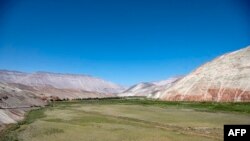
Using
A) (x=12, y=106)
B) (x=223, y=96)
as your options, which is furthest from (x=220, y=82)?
(x=12, y=106)

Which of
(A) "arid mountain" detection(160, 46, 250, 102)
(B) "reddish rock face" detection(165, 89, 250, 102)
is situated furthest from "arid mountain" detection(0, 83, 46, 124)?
(B) "reddish rock face" detection(165, 89, 250, 102)

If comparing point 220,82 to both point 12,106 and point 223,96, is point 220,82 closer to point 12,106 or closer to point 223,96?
point 223,96

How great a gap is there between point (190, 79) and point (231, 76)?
17870 mm

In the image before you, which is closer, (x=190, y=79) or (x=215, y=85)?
(x=215, y=85)

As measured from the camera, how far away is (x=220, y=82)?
298 ft

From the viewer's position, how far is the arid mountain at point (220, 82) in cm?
8288

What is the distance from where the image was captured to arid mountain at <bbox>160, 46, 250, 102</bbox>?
82.9m

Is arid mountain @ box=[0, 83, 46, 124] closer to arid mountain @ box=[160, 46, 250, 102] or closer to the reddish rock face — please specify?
arid mountain @ box=[160, 46, 250, 102]

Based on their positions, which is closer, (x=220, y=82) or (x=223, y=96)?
(x=223, y=96)

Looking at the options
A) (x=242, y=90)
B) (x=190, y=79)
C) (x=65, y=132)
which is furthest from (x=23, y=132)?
(x=190, y=79)

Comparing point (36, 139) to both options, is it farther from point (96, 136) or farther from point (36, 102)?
Result: point (36, 102)

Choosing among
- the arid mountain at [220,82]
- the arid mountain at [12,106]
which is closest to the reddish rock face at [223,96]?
the arid mountain at [220,82]

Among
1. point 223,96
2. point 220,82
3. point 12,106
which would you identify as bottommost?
point 12,106

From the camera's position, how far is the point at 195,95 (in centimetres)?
9456
